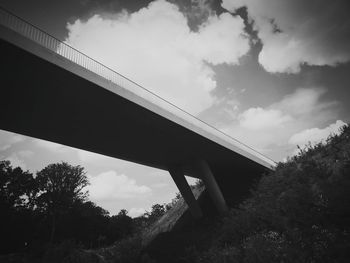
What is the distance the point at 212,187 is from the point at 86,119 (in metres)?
13.6

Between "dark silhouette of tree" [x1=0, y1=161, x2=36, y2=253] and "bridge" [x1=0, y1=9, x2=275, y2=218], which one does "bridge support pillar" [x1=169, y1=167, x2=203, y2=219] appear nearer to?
"bridge" [x1=0, y1=9, x2=275, y2=218]

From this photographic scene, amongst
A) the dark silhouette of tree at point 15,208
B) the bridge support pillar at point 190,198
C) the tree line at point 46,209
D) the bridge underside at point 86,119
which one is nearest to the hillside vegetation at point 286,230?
the bridge support pillar at point 190,198

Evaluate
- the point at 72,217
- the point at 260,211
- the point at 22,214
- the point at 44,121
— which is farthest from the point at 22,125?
the point at 72,217

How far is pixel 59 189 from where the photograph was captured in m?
39.2

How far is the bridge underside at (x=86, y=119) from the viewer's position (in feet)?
34.4

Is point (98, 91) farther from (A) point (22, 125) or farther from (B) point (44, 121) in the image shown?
(A) point (22, 125)

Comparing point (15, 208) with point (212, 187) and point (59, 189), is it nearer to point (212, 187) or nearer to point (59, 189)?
point (59, 189)

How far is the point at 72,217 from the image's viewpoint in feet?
138

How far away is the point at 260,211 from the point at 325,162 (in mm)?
5338

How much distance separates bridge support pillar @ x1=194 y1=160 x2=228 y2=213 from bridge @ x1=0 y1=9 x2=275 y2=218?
94 mm

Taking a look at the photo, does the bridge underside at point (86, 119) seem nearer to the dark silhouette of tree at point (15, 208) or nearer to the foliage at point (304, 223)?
the foliage at point (304, 223)

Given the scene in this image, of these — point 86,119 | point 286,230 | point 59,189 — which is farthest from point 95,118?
point 59,189

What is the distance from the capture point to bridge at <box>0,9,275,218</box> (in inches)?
388

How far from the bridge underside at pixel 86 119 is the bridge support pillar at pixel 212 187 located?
94 cm
